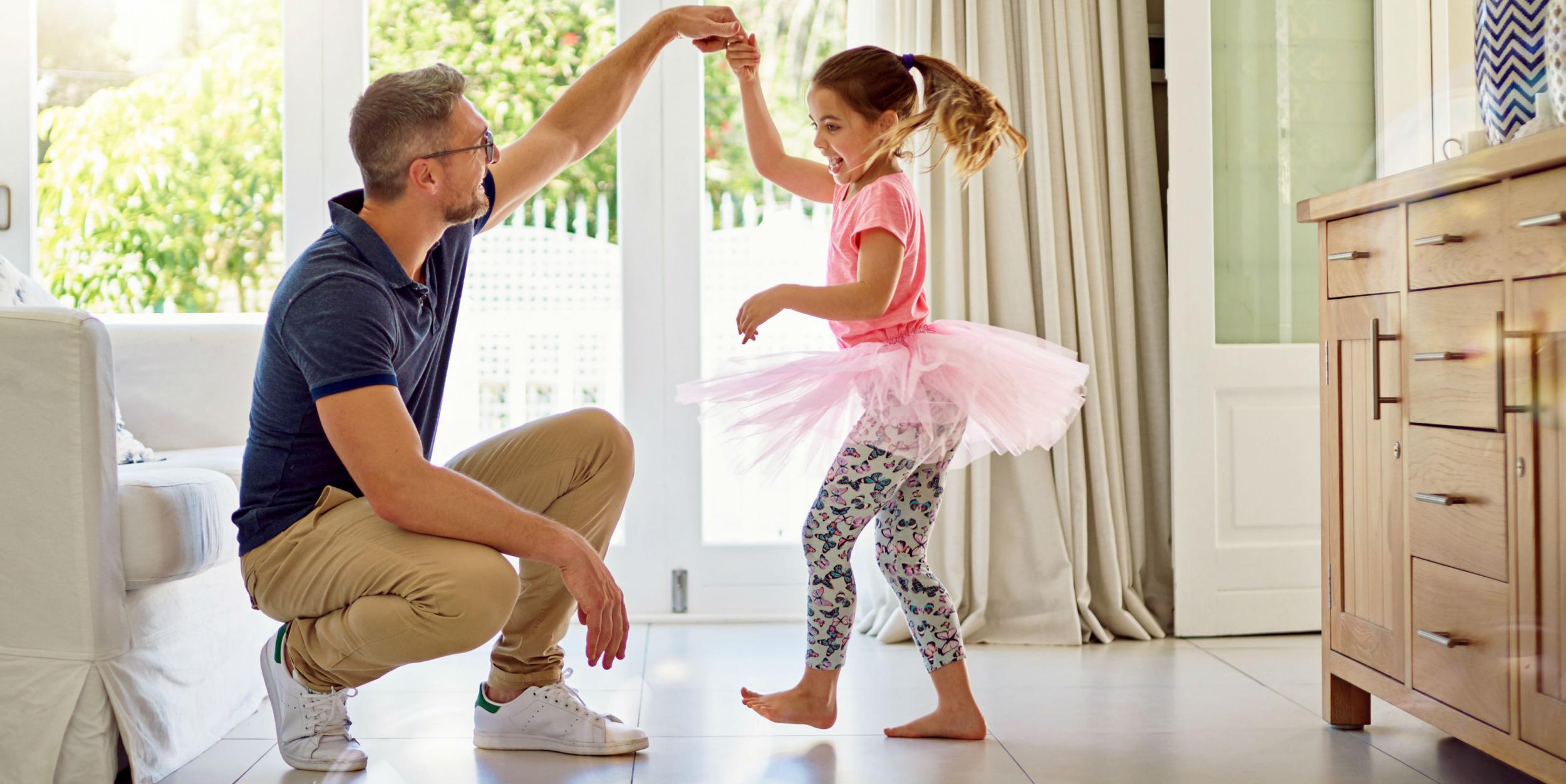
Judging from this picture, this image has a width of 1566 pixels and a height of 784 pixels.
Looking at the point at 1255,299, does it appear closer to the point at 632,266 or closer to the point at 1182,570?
the point at 1182,570

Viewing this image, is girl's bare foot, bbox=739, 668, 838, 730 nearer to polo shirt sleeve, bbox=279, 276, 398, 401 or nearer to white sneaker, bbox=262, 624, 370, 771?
white sneaker, bbox=262, 624, 370, 771

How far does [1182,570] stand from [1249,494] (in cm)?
26

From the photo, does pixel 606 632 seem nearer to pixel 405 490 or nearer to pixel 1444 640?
pixel 405 490

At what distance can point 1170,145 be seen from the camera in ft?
9.52

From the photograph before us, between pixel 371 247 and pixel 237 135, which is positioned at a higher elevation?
pixel 237 135

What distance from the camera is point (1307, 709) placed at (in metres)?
2.23

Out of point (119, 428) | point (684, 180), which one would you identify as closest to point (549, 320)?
point (684, 180)

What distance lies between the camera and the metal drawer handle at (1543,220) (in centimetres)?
152

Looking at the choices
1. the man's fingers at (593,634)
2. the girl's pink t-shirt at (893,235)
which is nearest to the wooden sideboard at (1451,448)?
the girl's pink t-shirt at (893,235)

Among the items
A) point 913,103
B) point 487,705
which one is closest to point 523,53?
point 913,103

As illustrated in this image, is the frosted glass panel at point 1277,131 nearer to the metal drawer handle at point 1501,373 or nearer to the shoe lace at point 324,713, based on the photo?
the metal drawer handle at point 1501,373

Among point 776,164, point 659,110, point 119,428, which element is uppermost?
point 659,110

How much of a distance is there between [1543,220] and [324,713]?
72.7 inches

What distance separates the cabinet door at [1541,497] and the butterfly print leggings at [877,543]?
0.82 meters
